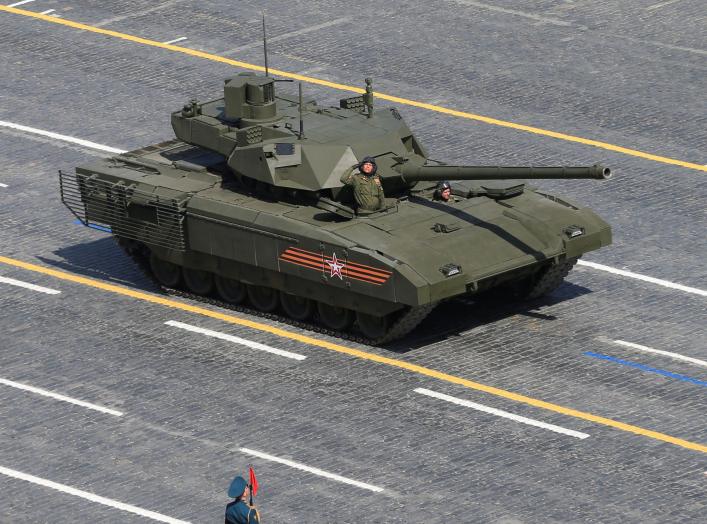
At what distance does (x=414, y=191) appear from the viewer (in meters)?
44.8

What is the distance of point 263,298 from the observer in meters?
44.5

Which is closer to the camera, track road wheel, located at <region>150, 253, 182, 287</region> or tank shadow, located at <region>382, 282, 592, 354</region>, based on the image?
tank shadow, located at <region>382, 282, 592, 354</region>

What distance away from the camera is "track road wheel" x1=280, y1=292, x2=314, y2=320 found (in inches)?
1720

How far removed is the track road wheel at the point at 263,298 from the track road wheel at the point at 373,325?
2265 mm

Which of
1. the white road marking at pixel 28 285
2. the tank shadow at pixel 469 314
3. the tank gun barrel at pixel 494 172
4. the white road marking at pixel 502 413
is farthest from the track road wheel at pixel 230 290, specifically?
the white road marking at pixel 502 413

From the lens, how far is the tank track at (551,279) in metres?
43.9

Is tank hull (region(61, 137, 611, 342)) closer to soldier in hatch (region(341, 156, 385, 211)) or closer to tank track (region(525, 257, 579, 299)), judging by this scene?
tank track (region(525, 257, 579, 299))

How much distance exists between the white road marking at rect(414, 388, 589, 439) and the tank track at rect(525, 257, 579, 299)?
477cm

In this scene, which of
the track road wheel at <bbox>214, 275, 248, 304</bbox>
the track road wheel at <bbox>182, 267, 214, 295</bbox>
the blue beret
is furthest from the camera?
the track road wheel at <bbox>182, 267, 214, 295</bbox>

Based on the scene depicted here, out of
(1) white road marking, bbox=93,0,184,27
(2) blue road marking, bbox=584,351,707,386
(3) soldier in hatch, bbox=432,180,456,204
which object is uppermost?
(3) soldier in hatch, bbox=432,180,456,204

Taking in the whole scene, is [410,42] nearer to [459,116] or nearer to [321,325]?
[459,116]

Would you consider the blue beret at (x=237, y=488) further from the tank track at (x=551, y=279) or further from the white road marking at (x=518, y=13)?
the white road marking at (x=518, y=13)

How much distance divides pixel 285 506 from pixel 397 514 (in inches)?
74.7

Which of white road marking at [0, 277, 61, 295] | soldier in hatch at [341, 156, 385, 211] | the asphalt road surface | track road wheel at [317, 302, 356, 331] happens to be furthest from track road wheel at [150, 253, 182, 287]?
soldier in hatch at [341, 156, 385, 211]
